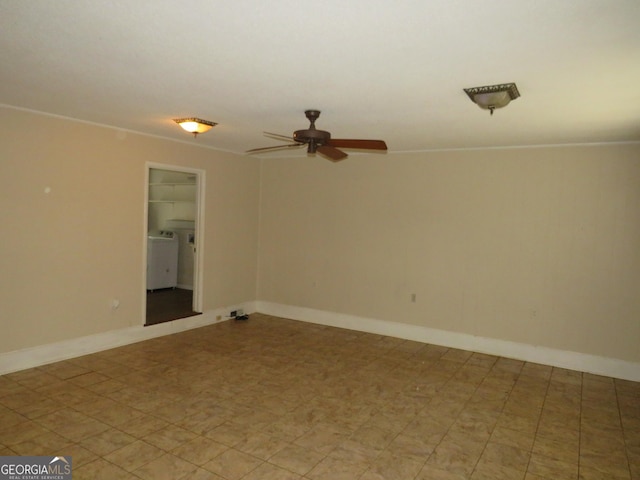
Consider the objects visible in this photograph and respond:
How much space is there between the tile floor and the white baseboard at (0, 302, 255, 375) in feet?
0.36

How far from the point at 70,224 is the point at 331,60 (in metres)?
3.43

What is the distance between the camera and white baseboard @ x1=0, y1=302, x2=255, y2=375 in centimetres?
401

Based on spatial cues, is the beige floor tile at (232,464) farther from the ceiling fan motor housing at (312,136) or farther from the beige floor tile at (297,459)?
the ceiling fan motor housing at (312,136)

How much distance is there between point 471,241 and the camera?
526 centimetres

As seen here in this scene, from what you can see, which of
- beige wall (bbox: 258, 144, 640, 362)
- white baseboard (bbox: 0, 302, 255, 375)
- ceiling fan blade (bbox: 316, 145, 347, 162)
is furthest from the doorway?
ceiling fan blade (bbox: 316, 145, 347, 162)

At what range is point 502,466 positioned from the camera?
2.80 meters

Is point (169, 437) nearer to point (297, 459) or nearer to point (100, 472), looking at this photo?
point (100, 472)

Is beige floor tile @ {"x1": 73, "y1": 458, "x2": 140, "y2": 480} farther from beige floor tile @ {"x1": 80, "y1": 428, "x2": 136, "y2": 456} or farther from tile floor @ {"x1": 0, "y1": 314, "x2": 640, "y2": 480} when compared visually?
beige floor tile @ {"x1": 80, "y1": 428, "x2": 136, "y2": 456}

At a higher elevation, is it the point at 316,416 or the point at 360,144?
the point at 360,144

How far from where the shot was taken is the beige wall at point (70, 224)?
394 centimetres

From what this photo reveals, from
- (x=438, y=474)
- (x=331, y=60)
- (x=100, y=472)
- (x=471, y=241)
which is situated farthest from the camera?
(x=471, y=241)

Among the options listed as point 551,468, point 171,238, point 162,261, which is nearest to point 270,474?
point 551,468

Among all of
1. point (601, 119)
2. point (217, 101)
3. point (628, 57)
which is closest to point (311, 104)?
point (217, 101)

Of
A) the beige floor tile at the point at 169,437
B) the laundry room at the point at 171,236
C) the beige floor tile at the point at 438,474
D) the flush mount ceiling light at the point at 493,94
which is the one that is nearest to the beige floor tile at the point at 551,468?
the beige floor tile at the point at 438,474
